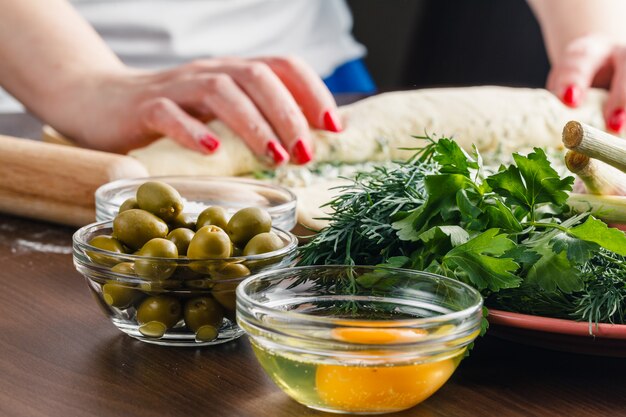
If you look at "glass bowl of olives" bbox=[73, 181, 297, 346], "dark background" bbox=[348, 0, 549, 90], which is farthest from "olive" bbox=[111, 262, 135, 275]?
"dark background" bbox=[348, 0, 549, 90]

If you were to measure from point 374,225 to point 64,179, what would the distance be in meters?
0.48

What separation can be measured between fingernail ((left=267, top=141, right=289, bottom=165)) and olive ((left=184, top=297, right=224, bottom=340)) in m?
0.64

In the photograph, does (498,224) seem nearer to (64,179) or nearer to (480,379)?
(480,379)

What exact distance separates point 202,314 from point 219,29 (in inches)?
55.9

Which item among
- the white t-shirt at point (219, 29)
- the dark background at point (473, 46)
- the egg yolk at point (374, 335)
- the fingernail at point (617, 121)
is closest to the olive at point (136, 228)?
→ the egg yolk at point (374, 335)

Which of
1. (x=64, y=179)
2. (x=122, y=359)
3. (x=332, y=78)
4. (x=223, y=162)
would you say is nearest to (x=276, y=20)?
(x=332, y=78)

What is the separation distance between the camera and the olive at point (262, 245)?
0.69 meters

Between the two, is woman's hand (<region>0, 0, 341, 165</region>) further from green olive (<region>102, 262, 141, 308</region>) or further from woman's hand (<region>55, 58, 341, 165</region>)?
green olive (<region>102, 262, 141, 308</region>)

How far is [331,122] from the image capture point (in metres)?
1.37

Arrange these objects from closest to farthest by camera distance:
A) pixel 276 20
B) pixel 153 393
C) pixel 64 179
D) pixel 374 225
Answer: pixel 153 393 → pixel 374 225 → pixel 64 179 → pixel 276 20

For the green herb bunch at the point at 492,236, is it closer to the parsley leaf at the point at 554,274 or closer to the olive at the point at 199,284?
the parsley leaf at the point at 554,274

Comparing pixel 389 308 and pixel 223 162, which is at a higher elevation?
pixel 389 308

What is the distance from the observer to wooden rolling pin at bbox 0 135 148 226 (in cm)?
106

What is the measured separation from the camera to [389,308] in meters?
0.63
